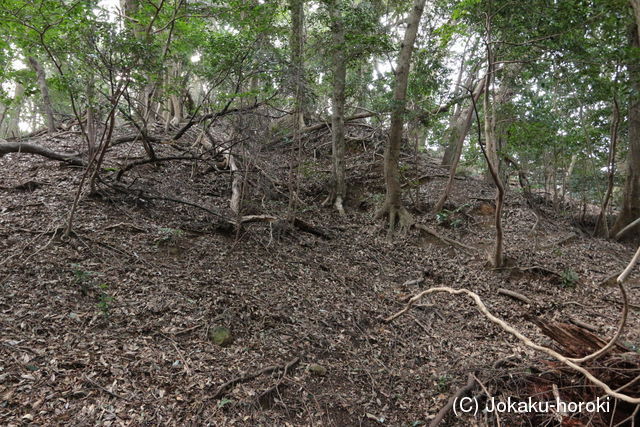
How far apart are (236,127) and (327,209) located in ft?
13.3

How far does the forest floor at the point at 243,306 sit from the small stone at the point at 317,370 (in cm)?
1

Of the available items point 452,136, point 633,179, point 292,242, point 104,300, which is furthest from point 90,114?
point 633,179

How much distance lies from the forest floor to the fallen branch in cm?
2

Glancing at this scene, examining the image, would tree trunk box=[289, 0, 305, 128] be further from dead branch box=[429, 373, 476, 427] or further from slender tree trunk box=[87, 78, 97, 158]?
dead branch box=[429, 373, 476, 427]

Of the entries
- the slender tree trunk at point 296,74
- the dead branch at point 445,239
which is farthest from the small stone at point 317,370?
the dead branch at point 445,239

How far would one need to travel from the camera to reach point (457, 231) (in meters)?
9.08

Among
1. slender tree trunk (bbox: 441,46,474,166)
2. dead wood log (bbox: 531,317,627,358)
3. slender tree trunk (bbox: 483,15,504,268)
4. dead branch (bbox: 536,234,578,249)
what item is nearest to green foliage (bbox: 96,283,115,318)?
dead wood log (bbox: 531,317,627,358)

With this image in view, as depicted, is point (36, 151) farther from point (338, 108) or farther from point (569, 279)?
point (569, 279)

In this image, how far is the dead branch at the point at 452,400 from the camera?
12.5 feet

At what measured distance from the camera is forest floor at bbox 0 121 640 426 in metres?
3.60

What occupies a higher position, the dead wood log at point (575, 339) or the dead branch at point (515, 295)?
the dead wood log at point (575, 339)

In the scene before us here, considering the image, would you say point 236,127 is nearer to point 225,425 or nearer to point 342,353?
point 342,353

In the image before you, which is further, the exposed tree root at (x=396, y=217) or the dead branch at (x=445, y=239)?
the exposed tree root at (x=396, y=217)

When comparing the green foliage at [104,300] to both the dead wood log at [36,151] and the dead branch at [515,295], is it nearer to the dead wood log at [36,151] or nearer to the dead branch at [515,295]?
the dead wood log at [36,151]
